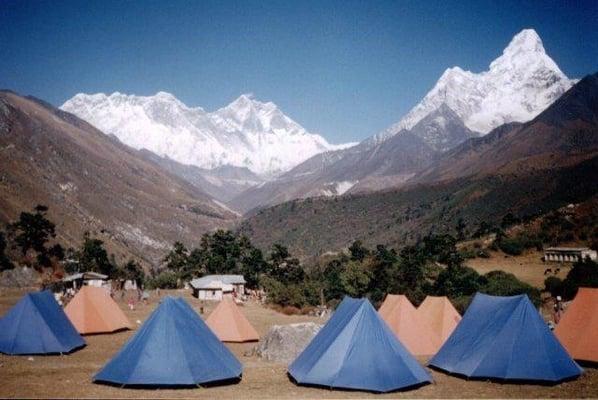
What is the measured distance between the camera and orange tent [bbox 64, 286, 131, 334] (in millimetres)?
27125

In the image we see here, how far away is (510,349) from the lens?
16.6 meters

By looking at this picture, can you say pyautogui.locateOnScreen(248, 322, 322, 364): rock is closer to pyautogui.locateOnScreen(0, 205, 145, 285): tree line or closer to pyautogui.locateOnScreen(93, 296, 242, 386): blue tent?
pyautogui.locateOnScreen(93, 296, 242, 386): blue tent

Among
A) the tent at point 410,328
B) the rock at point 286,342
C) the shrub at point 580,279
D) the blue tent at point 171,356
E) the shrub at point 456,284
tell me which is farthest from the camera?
the shrub at point 456,284

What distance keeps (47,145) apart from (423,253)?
532 feet

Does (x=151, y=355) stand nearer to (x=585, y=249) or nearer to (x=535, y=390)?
(x=535, y=390)

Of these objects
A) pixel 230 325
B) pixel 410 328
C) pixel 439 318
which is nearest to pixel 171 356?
pixel 410 328

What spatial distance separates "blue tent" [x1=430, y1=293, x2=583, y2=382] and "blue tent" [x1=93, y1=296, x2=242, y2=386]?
24.4 ft

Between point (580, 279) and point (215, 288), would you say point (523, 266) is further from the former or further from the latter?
point (215, 288)

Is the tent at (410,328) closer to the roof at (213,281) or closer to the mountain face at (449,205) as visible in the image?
the roof at (213,281)

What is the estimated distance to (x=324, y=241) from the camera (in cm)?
16800

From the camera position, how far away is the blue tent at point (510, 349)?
16328 millimetres

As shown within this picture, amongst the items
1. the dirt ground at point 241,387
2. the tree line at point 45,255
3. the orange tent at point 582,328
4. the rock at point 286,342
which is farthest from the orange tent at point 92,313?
the tree line at point 45,255

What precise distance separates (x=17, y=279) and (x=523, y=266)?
62.4 metres

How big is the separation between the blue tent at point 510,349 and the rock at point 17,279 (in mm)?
55305
